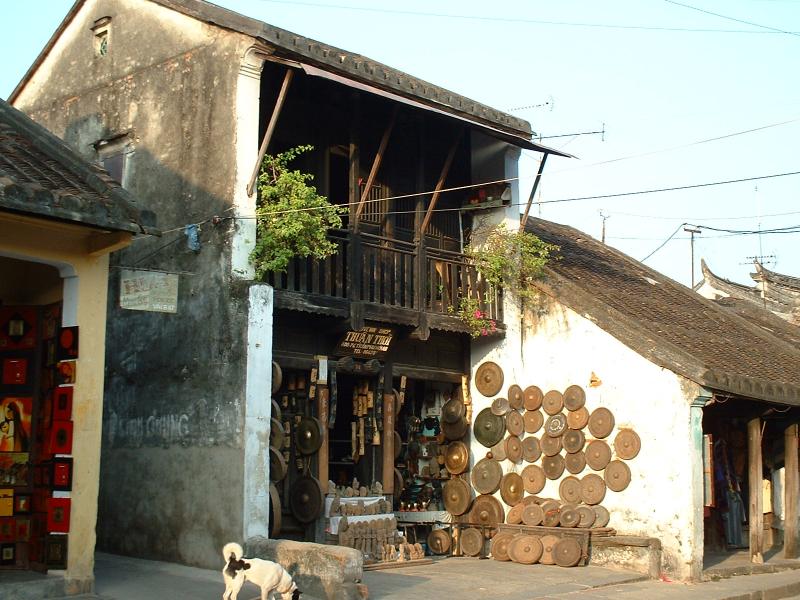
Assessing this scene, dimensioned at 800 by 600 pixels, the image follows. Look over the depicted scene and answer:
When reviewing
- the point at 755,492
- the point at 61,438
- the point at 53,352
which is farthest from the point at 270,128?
the point at 755,492

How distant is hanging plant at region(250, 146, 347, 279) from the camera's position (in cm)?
1220

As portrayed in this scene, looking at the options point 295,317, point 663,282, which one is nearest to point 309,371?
point 295,317

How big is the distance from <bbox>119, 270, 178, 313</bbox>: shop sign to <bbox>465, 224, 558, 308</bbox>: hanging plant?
5910mm

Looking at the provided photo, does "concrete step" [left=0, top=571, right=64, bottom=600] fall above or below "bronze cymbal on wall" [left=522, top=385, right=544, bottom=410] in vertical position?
below

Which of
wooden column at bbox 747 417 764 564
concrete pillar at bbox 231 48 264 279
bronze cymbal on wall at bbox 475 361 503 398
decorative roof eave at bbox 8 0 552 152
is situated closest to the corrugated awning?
decorative roof eave at bbox 8 0 552 152

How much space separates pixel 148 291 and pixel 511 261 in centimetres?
669

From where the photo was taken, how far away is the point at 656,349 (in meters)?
14.0

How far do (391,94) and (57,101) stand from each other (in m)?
5.83

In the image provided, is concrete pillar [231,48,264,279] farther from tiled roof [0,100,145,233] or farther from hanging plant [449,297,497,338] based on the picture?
hanging plant [449,297,497,338]

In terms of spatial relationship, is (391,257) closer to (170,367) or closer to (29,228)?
(170,367)

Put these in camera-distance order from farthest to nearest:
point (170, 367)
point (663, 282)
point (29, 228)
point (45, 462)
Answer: point (663, 282) → point (170, 367) → point (45, 462) → point (29, 228)

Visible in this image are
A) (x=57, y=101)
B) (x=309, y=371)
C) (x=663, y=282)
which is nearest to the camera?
(x=309, y=371)

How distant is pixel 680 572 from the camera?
13.5 meters

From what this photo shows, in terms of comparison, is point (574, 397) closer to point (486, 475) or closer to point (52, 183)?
point (486, 475)
